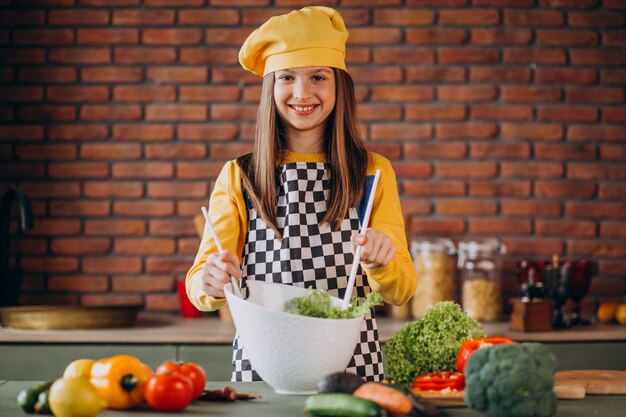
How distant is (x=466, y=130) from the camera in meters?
3.04

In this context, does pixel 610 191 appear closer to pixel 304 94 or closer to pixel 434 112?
pixel 434 112

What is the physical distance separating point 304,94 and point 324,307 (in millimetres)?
584

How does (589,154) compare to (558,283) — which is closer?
(558,283)

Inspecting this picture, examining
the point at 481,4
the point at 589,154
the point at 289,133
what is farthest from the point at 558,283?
the point at 289,133

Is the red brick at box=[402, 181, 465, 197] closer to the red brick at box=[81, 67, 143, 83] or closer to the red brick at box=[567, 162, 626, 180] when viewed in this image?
the red brick at box=[567, 162, 626, 180]

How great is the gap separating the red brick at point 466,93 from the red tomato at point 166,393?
2.11m

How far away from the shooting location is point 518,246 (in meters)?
3.03

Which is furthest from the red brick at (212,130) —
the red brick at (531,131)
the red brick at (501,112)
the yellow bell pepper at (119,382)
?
the yellow bell pepper at (119,382)

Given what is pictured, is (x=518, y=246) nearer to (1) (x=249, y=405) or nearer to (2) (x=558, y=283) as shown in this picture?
(2) (x=558, y=283)

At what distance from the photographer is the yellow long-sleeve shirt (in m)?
1.58

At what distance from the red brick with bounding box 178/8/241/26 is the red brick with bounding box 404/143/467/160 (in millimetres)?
846

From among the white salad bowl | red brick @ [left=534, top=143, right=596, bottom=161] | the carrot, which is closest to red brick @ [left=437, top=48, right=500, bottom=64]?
red brick @ [left=534, top=143, right=596, bottom=161]

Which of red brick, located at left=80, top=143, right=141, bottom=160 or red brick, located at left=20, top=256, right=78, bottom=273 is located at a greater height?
red brick, located at left=80, top=143, right=141, bottom=160

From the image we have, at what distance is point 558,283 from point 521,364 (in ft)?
5.67
